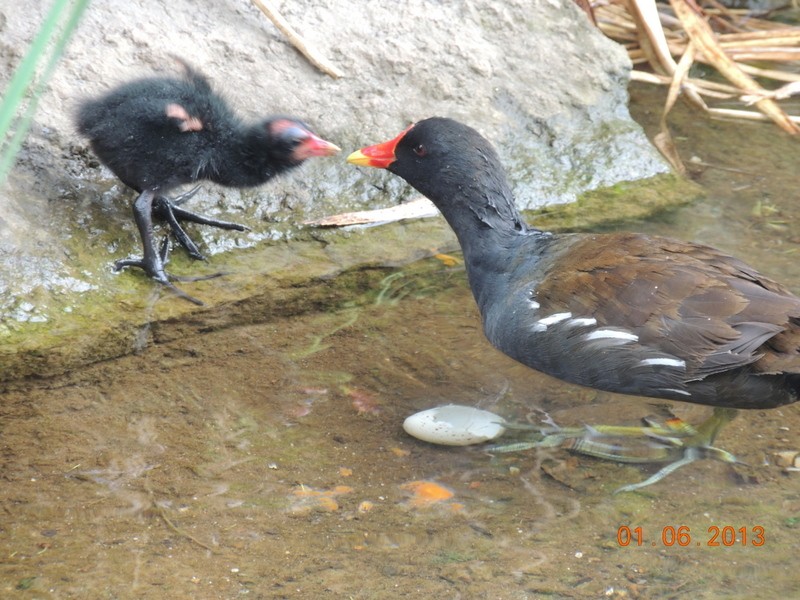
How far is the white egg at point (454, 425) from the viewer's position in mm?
3527

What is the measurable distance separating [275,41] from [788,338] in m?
2.98

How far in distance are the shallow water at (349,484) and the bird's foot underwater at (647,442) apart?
0.05 m

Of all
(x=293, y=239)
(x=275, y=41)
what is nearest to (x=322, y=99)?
(x=275, y=41)

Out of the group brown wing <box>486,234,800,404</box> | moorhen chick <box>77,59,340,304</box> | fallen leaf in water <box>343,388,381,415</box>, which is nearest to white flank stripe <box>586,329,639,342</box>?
brown wing <box>486,234,800,404</box>

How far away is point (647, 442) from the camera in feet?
12.0

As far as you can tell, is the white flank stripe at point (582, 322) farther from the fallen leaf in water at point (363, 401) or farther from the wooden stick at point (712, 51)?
the wooden stick at point (712, 51)

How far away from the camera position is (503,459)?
137 inches

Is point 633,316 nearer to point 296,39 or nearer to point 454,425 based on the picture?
point 454,425

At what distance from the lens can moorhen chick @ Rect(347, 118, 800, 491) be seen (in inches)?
134

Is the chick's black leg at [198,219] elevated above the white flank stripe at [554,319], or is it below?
below

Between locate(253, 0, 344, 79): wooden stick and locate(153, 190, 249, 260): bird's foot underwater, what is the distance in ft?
3.34
